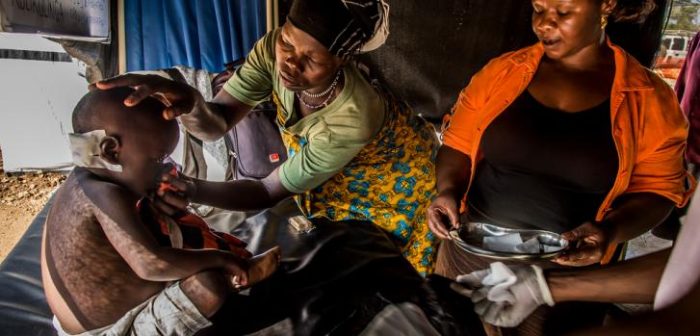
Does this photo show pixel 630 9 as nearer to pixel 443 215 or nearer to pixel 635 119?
pixel 635 119

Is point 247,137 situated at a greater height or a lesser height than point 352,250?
greater

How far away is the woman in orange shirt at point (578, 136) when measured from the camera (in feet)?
3.88

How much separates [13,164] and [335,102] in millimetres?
3064

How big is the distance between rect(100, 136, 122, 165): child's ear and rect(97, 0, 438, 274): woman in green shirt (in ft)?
0.29

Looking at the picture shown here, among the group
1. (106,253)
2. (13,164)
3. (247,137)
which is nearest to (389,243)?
(247,137)

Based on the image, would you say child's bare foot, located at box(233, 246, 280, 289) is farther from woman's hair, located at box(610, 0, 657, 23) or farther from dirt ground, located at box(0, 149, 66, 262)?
dirt ground, located at box(0, 149, 66, 262)

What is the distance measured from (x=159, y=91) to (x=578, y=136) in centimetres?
99

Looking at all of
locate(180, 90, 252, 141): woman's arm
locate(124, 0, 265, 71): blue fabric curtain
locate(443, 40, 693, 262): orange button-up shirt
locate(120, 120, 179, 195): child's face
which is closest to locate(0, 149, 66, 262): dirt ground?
locate(124, 0, 265, 71): blue fabric curtain

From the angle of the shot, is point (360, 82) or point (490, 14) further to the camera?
point (490, 14)

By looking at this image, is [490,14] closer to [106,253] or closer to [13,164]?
[106,253]

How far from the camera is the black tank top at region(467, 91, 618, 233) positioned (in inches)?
47.3

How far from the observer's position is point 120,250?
3.03 ft

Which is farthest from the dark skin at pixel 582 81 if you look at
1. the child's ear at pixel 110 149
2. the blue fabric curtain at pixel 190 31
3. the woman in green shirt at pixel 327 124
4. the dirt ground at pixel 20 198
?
the dirt ground at pixel 20 198

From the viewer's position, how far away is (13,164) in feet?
10.9
